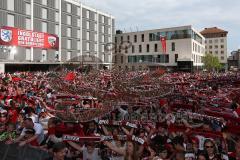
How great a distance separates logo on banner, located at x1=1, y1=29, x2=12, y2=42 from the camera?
48469 mm

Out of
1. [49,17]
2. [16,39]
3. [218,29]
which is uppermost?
[218,29]

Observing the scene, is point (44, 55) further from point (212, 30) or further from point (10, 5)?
point (212, 30)

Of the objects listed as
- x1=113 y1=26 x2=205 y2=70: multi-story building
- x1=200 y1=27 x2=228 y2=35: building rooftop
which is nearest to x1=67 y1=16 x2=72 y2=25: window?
x1=113 y1=26 x2=205 y2=70: multi-story building

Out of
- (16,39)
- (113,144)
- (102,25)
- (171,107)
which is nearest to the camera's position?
(113,144)

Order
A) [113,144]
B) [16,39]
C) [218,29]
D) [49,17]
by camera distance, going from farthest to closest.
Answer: [218,29], [49,17], [16,39], [113,144]

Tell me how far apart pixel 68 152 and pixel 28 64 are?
48.8m

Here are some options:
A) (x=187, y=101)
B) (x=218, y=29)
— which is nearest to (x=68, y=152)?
(x=187, y=101)

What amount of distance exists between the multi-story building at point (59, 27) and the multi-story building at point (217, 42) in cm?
7251

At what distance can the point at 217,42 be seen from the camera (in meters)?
146

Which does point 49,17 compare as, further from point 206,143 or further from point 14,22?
point 206,143

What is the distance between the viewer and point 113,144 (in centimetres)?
701

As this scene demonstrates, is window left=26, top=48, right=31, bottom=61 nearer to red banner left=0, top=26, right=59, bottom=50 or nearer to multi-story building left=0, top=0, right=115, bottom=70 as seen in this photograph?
multi-story building left=0, top=0, right=115, bottom=70

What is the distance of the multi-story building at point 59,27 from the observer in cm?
5139

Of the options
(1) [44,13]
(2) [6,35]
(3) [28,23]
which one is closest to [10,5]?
(3) [28,23]
